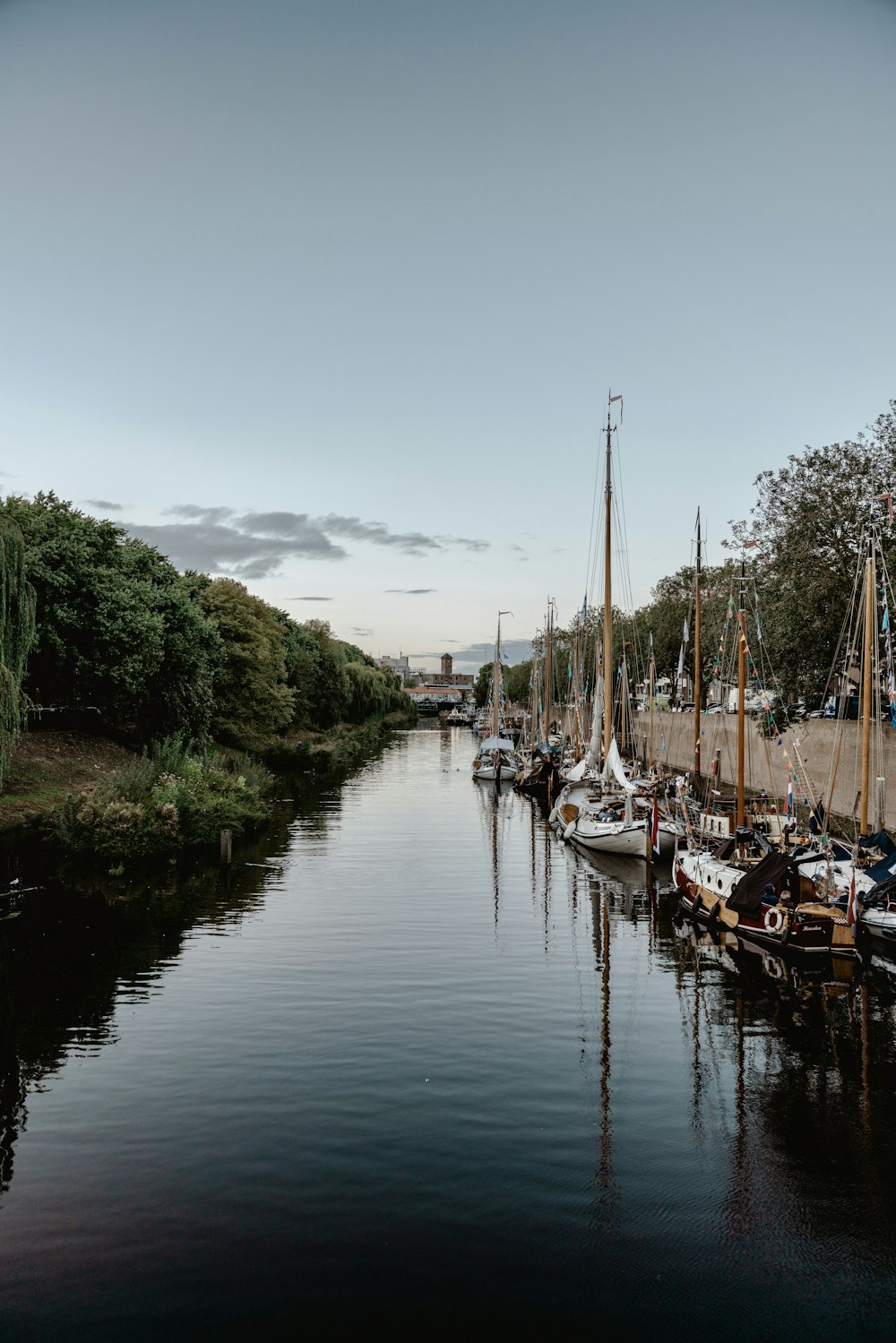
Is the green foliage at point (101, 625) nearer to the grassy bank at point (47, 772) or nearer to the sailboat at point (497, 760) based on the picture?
the grassy bank at point (47, 772)

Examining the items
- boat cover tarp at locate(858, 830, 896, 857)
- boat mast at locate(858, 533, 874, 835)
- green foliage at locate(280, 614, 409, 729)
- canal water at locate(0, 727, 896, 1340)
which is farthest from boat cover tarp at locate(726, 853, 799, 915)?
green foliage at locate(280, 614, 409, 729)

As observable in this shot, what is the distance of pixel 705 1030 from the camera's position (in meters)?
19.1

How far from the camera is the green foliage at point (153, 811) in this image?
1359 inches

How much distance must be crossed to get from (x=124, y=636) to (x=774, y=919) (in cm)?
3545

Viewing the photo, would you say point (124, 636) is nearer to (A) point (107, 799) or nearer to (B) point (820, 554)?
(A) point (107, 799)

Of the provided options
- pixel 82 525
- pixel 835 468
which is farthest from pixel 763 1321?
pixel 82 525

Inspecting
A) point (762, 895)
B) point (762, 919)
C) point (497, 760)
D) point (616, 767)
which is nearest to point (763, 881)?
point (762, 895)

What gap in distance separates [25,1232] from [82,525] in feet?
144

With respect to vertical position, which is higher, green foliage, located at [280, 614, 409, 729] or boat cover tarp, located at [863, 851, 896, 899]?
green foliage, located at [280, 614, 409, 729]

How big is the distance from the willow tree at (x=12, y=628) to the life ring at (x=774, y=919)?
73.8 ft

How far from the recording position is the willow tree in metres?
29.0

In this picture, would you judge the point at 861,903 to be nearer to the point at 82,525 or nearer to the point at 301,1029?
the point at 301,1029

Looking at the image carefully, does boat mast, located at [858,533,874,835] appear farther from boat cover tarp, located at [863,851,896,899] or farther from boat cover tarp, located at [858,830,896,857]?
boat cover tarp, located at [863,851,896,899]

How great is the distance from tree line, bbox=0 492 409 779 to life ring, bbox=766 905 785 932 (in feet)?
74.1
